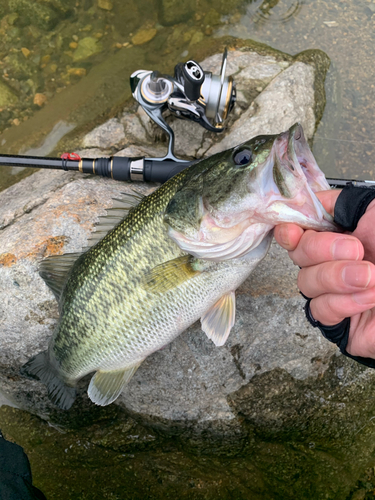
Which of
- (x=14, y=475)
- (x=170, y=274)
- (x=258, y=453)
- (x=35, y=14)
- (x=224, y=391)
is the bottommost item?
(x=258, y=453)

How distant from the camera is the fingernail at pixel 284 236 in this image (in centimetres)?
191

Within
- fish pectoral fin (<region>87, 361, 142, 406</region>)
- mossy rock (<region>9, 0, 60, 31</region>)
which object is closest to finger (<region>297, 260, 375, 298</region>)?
fish pectoral fin (<region>87, 361, 142, 406</region>)

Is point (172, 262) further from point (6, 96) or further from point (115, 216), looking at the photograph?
point (6, 96)

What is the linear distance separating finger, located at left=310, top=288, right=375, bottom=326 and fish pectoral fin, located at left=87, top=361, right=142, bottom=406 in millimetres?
1497

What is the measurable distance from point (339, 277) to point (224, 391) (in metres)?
1.83

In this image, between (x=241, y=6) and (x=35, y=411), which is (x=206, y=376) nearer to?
(x=35, y=411)

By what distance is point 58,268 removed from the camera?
9.17 feet

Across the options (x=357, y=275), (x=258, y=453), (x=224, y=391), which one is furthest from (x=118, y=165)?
(x=258, y=453)

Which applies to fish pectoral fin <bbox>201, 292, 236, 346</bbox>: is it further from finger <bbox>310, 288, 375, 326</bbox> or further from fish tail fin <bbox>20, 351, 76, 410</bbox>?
fish tail fin <bbox>20, 351, 76, 410</bbox>

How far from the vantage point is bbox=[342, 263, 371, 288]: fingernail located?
1576 mm

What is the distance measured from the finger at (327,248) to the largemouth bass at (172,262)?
0.28 feet

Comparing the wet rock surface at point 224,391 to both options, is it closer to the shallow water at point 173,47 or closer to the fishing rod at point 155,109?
the fishing rod at point 155,109

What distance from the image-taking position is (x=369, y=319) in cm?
201

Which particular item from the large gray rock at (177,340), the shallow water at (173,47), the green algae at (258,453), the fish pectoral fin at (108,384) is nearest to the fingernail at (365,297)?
the large gray rock at (177,340)
